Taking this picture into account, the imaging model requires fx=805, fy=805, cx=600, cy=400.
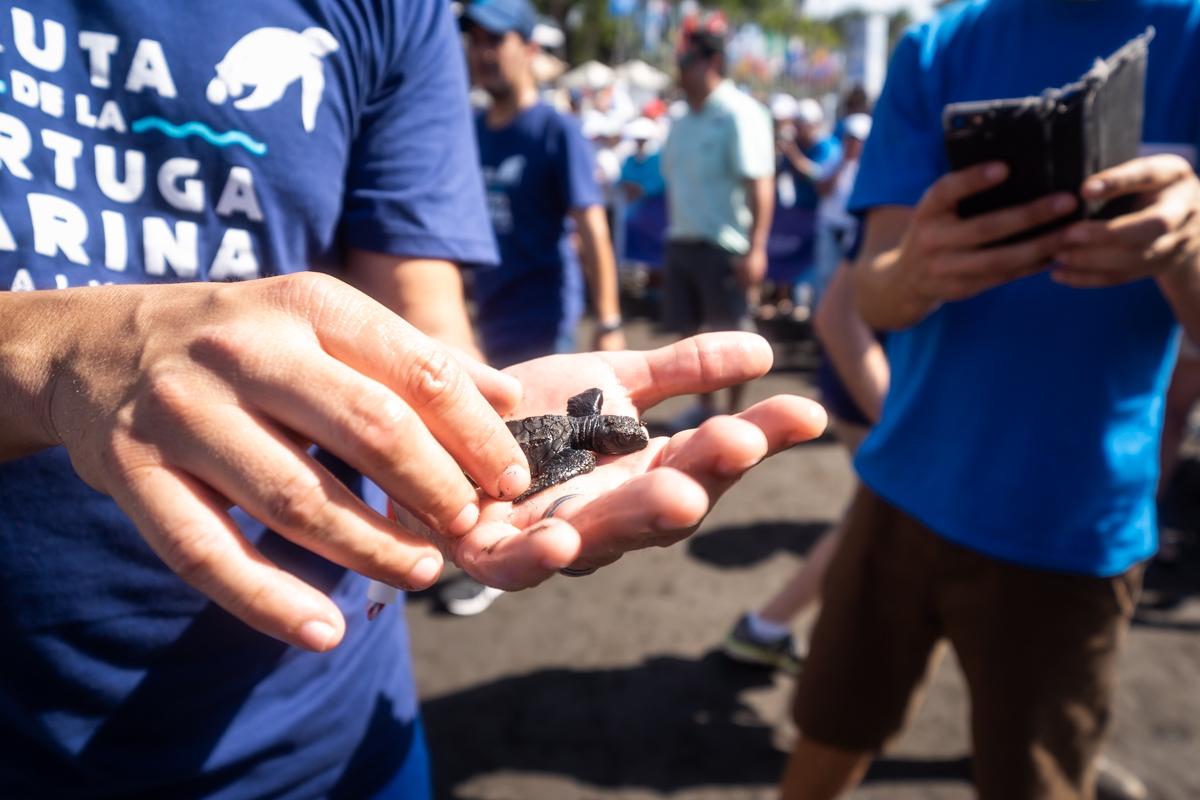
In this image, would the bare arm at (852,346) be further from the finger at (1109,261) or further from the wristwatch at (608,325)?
the wristwatch at (608,325)

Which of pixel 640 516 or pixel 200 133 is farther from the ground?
pixel 200 133

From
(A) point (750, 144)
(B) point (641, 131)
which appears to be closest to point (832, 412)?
(A) point (750, 144)

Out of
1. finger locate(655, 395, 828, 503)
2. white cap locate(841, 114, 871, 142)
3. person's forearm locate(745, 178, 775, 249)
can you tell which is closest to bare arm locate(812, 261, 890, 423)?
finger locate(655, 395, 828, 503)

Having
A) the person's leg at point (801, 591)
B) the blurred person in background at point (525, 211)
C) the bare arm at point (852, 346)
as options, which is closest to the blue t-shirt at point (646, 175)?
the blurred person in background at point (525, 211)

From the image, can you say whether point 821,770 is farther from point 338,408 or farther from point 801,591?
point 338,408

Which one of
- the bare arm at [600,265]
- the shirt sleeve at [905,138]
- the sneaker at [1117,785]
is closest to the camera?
the shirt sleeve at [905,138]

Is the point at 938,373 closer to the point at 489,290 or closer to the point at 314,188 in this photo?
the point at 314,188

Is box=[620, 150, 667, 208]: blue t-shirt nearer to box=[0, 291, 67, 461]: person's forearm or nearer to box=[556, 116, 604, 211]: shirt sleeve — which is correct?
box=[556, 116, 604, 211]: shirt sleeve
